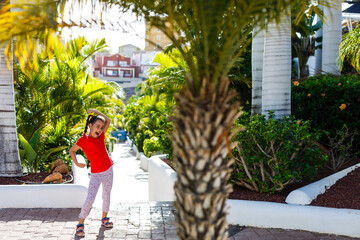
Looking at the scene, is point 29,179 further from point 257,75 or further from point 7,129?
point 257,75

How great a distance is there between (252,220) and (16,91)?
278 inches

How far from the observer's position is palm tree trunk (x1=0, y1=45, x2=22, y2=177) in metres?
7.41

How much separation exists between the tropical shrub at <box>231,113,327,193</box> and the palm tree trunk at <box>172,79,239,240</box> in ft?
9.59

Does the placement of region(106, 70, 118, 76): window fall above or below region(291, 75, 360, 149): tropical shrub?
above

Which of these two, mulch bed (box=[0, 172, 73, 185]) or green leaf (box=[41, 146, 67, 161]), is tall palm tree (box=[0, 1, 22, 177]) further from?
green leaf (box=[41, 146, 67, 161])

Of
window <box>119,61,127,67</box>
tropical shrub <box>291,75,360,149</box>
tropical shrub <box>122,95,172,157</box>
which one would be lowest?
tropical shrub <box>122,95,172,157</box>

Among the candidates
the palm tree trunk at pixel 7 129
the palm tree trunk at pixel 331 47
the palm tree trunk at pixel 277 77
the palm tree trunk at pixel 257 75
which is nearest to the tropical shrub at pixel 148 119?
the palm tree trunk at pixel 257 75

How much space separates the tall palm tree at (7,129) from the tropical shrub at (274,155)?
4.17 metres

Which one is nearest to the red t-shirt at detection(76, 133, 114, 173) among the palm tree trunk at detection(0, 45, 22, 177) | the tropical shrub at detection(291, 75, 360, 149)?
the palm tree trunk at detection(0, 45, 22, 177)

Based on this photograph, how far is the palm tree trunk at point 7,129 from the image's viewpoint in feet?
24.3

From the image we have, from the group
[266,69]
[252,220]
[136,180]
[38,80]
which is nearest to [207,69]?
[252,220]

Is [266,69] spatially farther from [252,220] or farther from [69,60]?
[69,60]

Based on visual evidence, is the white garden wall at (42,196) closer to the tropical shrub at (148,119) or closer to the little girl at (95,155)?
the little girl at (95,155)

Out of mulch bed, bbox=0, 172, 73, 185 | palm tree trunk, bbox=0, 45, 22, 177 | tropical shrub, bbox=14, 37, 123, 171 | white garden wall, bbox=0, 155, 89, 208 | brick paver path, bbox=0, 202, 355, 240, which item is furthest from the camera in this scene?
tropical shrub, bbox=14, 37, 123, 171
